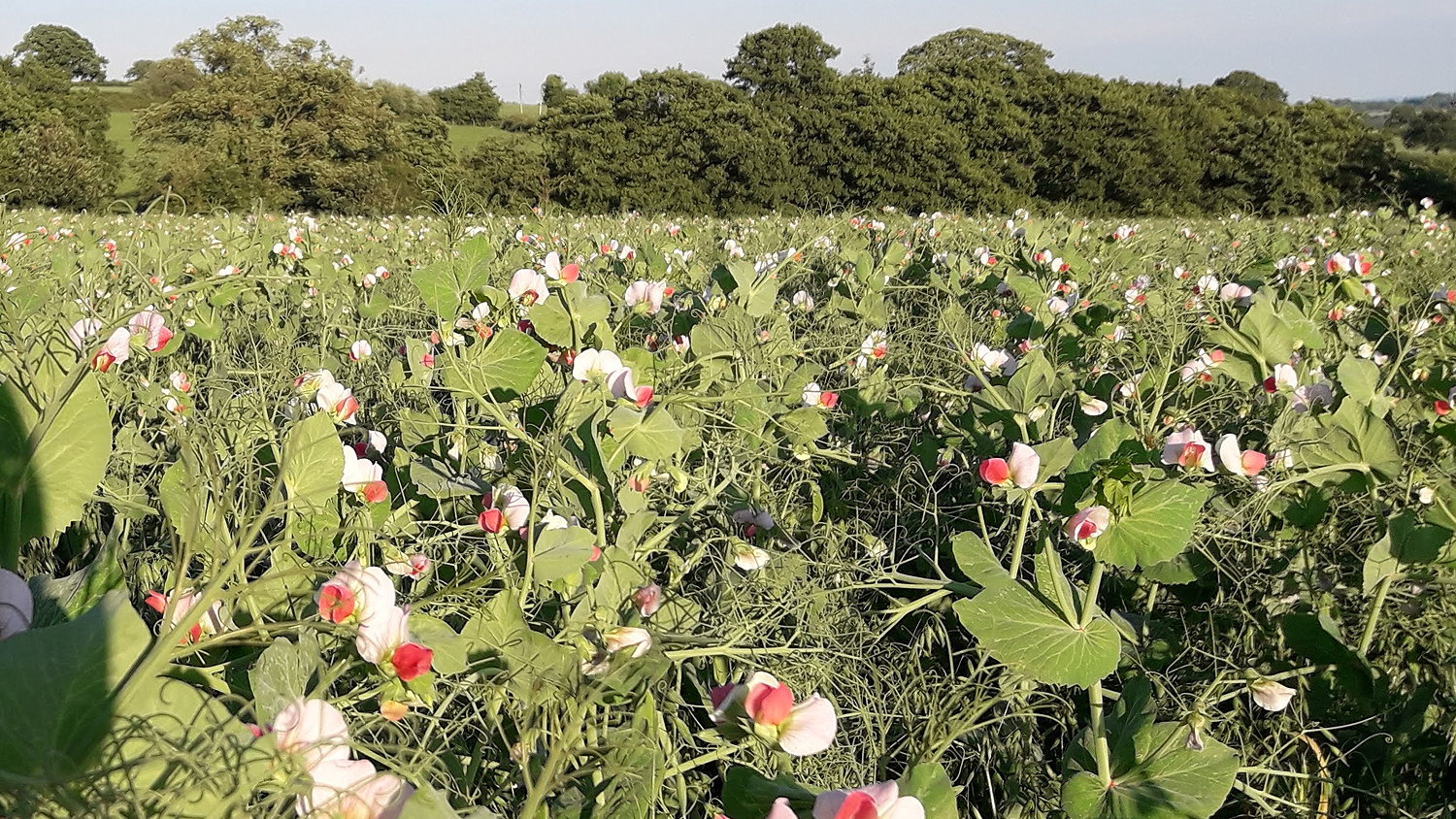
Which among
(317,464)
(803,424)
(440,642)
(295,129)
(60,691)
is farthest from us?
(295,129)

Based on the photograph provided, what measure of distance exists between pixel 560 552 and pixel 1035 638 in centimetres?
46

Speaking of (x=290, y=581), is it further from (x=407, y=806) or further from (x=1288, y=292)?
(x=1288, y=292)

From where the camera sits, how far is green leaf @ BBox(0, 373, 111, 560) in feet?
1.80

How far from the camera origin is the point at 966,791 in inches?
45.3

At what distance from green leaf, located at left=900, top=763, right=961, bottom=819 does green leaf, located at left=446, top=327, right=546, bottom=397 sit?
710 mm

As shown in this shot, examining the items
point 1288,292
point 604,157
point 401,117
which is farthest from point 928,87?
point 1288,292

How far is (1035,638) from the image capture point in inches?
35.9

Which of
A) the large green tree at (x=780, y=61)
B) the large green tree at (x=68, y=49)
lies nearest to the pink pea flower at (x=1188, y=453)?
the large green tree at (x=780, y=61)

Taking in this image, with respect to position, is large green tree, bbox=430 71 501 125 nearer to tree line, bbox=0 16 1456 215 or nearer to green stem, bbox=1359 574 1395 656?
tree line, bbox=0 16 1456 215

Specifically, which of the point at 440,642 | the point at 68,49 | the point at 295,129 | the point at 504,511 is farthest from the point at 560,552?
the point at 68,49

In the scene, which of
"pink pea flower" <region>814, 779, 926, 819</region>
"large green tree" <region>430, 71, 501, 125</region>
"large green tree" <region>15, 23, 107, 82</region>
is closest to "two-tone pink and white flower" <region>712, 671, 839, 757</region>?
"pink pea flower" <region>814, 779, 926, 819</region>

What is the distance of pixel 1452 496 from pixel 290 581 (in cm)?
128

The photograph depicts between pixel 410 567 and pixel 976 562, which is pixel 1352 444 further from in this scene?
pixel 410 567

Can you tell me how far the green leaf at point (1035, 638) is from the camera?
2.88ft
